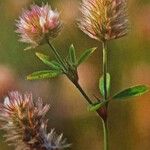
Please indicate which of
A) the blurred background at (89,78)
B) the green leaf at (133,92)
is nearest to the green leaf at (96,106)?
the green leaf at (133,92)

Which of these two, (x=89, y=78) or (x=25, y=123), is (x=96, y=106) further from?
(x=89, y=78)

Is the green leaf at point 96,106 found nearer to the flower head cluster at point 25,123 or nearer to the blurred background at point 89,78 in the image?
the flower head cluster at point 25,123

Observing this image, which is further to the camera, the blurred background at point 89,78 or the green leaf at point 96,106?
the blurred background at point 89,78

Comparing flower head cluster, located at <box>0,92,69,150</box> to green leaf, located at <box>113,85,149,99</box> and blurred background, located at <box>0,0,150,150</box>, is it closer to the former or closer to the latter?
green leaf, located at <box>113,85,149,99</box>

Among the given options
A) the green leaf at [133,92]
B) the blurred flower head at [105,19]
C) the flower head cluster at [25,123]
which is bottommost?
the flower head cluster at [25,123]

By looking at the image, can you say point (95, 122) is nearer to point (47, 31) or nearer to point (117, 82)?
point (117, 82)

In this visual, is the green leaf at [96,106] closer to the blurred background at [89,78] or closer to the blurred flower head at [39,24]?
the blurred flower head at [39,24]

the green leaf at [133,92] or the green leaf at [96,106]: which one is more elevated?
the green leaf at [133,92]

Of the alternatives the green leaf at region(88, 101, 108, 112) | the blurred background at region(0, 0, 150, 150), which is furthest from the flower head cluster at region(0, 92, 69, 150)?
the blurred background at region(0, 0, 150, 150)
